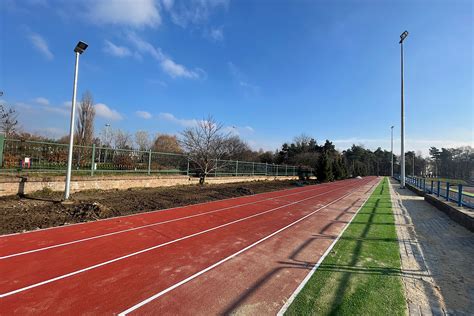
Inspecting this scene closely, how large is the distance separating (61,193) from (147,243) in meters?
7.36

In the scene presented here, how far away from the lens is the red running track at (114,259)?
367cm

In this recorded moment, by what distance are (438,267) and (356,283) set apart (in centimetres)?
235

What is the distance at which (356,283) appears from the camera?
14.2ft

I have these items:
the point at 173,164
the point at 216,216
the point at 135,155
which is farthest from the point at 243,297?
Result: the point at 173,164

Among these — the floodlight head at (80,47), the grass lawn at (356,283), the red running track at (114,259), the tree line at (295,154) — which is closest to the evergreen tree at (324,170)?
the tree line at (295,154)

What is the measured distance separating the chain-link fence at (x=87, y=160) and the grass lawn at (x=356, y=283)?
12.3 metres

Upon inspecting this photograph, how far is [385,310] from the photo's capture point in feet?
11.7

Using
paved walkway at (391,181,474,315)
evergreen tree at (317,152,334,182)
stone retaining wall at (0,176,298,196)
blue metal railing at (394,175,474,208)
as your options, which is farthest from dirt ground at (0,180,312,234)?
evergreen tree at (317,152,334,182)

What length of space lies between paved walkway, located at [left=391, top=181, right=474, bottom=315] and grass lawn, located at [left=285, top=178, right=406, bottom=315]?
0.71 feet

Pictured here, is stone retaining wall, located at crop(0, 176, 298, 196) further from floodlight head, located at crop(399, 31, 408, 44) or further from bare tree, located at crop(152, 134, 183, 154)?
bare tree, located at crop(152, 134, 183, 154)

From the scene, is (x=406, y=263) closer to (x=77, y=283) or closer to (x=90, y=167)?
(x=77, y=283)

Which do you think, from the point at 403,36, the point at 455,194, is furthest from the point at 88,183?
the point at 403,36

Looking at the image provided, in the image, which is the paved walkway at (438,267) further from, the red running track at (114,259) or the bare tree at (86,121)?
the bare tree at (86,121)

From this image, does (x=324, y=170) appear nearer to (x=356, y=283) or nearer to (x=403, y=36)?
(x=403, y=36)
